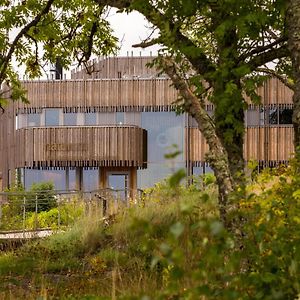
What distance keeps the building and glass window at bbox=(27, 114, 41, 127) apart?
0.17ft

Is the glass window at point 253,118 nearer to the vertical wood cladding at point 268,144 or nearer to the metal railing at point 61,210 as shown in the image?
the vertical wood cladding at point 268,144

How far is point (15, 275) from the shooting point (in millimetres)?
14016

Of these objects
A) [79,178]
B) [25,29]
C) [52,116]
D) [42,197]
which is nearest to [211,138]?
[25,29]

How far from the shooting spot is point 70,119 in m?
36.8

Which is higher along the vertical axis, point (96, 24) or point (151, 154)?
point (96, 24)

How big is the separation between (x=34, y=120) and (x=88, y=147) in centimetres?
479

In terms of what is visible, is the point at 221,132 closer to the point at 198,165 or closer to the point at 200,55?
the point at 200,55

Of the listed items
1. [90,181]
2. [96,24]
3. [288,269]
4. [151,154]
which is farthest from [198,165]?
[288,269]

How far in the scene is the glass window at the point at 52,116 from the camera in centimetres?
3700

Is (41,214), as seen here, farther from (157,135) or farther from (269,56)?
(269,56)

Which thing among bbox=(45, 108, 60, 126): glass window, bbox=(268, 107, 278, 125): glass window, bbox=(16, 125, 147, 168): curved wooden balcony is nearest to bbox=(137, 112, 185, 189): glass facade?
bbox=(16, 125, 147, 168): curved wooden balcony

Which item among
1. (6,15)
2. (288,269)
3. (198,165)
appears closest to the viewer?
(288,269)

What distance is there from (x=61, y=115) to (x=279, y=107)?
10.8 meters

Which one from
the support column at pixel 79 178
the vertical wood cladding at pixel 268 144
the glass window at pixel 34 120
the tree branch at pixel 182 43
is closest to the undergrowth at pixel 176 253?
the tree branch at pixel 182 43
